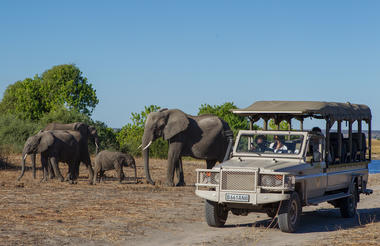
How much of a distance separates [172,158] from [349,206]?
820 cm

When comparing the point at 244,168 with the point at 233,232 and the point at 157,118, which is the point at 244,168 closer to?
the point at 233,232

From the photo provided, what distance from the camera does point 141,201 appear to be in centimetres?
1773

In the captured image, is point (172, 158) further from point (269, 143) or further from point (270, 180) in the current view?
point (270, 180)

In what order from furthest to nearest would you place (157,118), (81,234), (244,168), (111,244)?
1. (157,118)
2. (244,168)
3. (81,234)
4. (111,244)

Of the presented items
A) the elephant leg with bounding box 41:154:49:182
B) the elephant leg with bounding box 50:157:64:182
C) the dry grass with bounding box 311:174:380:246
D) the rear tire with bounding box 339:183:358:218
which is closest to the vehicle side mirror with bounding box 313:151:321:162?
the dry grass with bounding box 311:174:380:246

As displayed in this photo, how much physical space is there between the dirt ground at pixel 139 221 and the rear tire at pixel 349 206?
1.04 ft

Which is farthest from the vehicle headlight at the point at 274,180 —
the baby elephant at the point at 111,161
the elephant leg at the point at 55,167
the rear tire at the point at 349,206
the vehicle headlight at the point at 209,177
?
the elephant leg at the point at 55,167

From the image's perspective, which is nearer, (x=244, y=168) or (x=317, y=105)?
(x=244, y=168)

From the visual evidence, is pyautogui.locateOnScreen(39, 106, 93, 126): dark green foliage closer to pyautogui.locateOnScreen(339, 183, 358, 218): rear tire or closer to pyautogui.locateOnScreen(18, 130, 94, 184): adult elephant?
pyautogui.locateOnScreen(18, 130, 94, 184): adult elephant

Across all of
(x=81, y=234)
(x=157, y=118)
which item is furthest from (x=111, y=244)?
(x=157, y=118)

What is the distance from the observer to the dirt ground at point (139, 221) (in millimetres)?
11703

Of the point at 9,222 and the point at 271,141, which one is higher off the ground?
the point at 271,141

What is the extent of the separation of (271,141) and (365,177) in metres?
4.27

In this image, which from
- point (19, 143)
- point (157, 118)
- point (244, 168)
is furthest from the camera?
point (19, 143)
